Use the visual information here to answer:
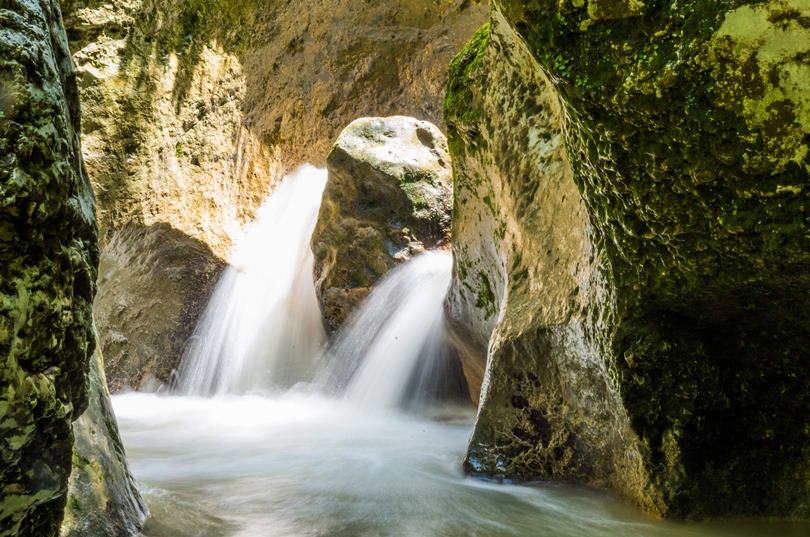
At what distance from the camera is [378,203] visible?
7.30 m

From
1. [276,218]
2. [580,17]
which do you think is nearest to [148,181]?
[276,218]

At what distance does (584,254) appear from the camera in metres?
2.97

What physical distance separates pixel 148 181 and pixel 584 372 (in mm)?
6661

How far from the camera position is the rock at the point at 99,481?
198 cm

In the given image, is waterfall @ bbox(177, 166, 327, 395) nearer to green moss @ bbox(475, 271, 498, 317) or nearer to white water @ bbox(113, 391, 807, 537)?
white water @ bbox(113, 391, 807, 537)

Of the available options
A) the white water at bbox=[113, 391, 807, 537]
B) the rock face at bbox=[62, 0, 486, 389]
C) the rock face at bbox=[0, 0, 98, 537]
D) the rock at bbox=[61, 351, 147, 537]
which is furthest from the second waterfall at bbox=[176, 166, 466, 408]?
the rock face at bbox=[0, 0, 98, 537]

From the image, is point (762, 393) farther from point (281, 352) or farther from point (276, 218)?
point (276, 218)

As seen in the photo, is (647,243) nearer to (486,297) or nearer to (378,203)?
(486,297)

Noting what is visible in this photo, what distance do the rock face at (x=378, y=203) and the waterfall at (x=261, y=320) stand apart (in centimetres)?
105

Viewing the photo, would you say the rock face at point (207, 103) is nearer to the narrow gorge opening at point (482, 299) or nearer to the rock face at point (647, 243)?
the narrow gorge opening at point (482, 299)

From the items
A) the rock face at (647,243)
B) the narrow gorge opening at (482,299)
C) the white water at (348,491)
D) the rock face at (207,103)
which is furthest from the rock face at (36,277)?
the rock face at (207,103)

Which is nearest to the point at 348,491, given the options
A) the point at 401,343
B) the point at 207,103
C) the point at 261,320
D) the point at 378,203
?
the point at 401,343

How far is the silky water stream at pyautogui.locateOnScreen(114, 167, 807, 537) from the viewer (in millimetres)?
2809

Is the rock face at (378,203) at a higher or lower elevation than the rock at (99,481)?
higher
